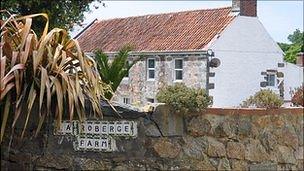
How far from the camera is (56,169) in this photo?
247 inches

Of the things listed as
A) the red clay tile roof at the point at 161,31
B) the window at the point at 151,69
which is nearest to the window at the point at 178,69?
the red clay tile roof at the point at 161,31

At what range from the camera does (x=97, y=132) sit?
20.3ft

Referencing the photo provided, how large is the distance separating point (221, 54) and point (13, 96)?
773 inches

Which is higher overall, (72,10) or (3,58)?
(72,10)

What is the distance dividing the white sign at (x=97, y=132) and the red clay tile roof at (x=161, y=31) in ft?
61.7

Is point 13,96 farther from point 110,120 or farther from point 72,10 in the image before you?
point 72,10

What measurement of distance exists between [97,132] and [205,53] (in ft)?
60.6

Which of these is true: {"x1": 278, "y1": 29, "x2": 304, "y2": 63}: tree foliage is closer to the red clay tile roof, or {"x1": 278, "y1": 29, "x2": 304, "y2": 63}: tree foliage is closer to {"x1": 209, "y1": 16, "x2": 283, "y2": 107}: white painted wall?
{"x1": 209, "y1": 16, "x2": 283, "y2": 107}: white painted wall

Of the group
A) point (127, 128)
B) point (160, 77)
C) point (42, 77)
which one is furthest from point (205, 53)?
point (42, 77)

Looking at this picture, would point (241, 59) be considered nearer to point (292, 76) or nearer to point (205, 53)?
point (205, 53)

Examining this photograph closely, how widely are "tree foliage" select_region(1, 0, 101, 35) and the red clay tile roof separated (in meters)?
11.7

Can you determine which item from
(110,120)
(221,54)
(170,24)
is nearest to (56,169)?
(110,120)

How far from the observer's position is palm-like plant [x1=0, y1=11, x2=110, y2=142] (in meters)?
5.65

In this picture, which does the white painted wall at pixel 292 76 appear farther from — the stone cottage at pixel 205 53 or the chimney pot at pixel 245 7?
the chimney pot at pixel 245 7
